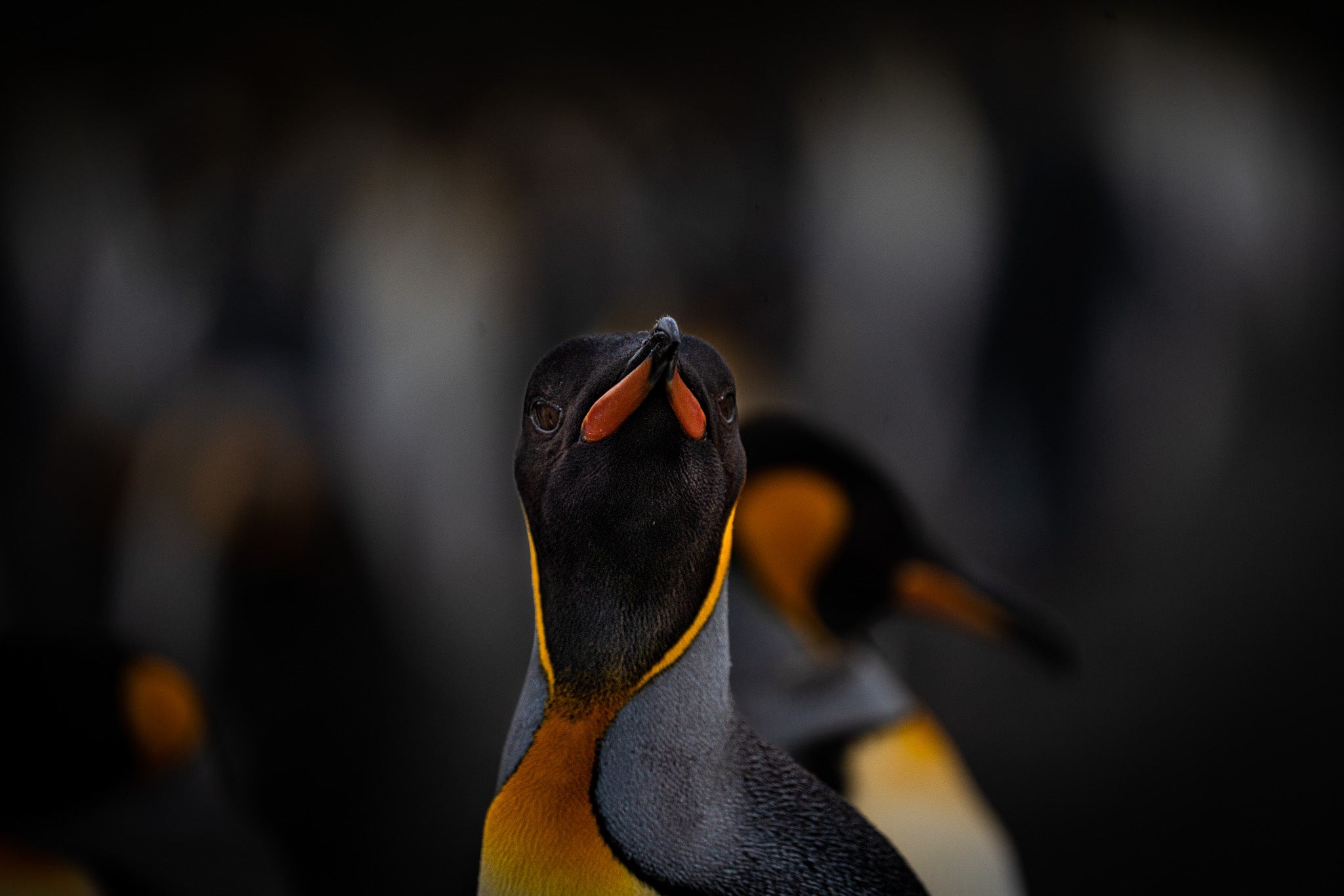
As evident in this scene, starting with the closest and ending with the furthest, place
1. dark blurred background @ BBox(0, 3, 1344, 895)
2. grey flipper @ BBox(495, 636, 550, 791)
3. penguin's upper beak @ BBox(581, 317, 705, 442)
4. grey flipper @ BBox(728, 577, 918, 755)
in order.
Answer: penguin's upper beak @ BBox(581, 317, 705, 442), grey flipper @ BBox(495, 636, 550, 791), grey flipper @ BBox(728, 577, 918, 755), dark blurred background @ BBox(0, 3, 1344, 895)

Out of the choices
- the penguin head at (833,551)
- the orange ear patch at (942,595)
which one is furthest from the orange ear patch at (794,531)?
the orange ear patch at (942,595)

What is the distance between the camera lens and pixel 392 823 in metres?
1.51

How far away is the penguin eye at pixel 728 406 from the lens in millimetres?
558

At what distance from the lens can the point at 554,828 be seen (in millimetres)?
546

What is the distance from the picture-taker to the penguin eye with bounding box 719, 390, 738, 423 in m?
0.56

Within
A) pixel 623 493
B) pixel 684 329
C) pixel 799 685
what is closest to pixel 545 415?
pixel 623 493

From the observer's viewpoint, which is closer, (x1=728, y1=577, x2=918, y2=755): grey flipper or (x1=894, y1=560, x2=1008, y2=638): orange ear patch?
(x1=728, y1=577, x2=918, y2=755): grey flipper

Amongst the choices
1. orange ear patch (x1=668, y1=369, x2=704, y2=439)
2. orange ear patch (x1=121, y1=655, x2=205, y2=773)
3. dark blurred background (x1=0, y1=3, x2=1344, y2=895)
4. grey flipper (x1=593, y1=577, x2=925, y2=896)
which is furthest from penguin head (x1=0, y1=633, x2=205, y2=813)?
orange ear patch (x1=668, y1=369, x2=704, y2=439)

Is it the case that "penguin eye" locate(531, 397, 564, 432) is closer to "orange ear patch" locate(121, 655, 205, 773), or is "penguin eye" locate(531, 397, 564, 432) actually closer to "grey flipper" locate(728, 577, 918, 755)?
"grey flipper" locate(728, 577, 918, 755)

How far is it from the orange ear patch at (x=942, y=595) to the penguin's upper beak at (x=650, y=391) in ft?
2.92

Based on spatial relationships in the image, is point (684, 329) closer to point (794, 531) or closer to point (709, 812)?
point (794, 531)

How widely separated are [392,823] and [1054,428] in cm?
111

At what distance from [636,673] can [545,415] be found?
0.48 ft

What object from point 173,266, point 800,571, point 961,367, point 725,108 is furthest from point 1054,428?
point 173,266
